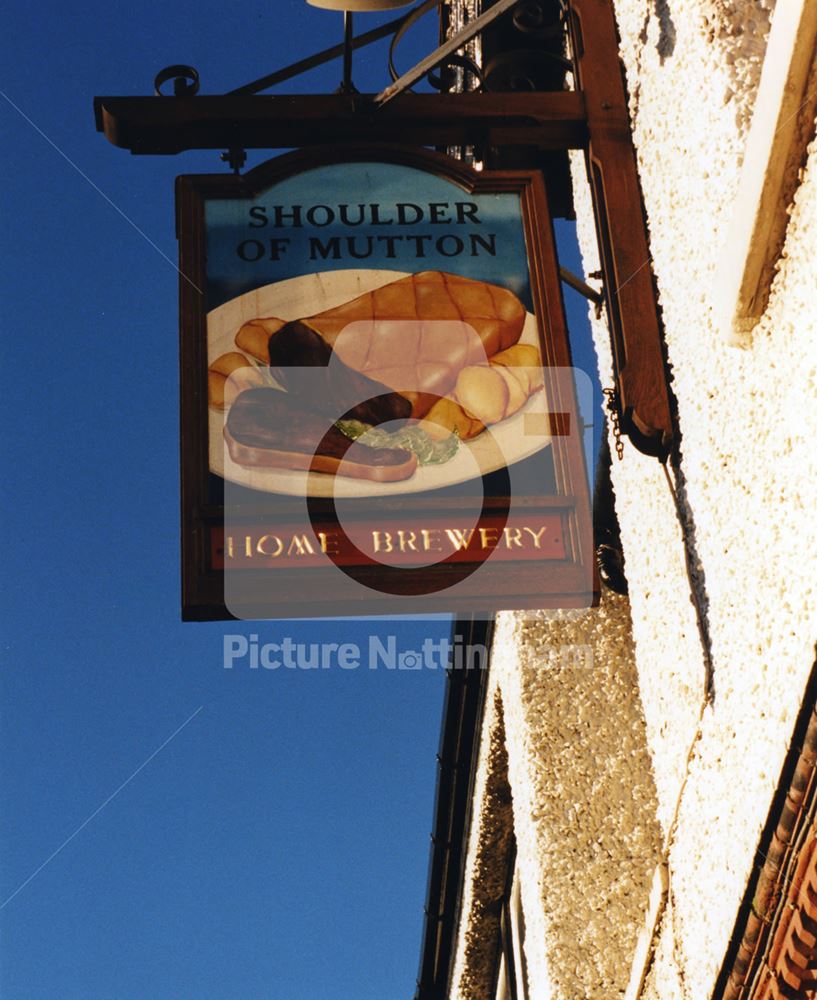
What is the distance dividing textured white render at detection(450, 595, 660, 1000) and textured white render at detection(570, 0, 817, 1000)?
3.26 ft

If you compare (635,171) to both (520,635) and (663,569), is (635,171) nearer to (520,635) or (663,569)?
(663,569)

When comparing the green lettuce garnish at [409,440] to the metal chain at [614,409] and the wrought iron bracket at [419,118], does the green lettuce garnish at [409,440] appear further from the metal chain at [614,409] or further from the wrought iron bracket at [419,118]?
the wrought iron bracket at [419,118]

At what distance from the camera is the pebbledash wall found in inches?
137

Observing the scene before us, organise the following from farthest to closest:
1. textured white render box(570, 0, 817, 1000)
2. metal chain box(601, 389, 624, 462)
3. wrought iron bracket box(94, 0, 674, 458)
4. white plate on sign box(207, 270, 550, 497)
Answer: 1. wrought iron bracket box(94, 0, 674, 458)
2. metal chain box(601, 389, 624, 462)
3. white plate on sign box(207, 270, 550, 497)
4. textured white render box(570, 0, 817, 1000)

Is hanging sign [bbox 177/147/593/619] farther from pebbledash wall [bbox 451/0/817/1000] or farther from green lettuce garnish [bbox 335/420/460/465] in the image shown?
pebbledash wall [bbox 451/0/817/1000]

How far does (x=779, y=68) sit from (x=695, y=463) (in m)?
1.26

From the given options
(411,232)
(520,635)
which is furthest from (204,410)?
(520,635)

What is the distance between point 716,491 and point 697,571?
333 millimetres

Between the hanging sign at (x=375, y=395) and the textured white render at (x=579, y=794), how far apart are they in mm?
2235

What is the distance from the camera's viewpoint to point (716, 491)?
4.00 metres

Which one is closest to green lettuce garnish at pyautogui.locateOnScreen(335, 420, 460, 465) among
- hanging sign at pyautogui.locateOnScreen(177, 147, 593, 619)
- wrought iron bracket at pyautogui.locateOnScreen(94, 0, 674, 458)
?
hanging sign at pyautogui.locateOnScreen(177, 147, 593, 619)

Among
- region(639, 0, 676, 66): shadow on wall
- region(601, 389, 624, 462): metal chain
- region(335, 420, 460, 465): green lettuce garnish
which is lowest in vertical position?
region(335, 420, 460, 465): green lettuce garnish

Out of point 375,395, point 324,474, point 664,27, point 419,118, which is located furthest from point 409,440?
point 664,27

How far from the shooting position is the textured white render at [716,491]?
3438mm
